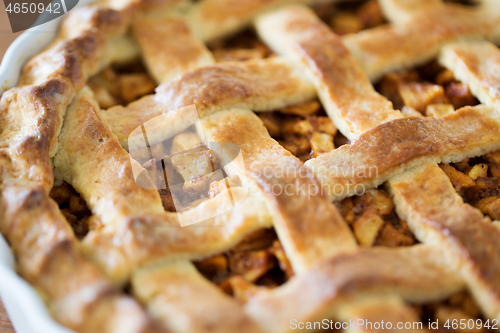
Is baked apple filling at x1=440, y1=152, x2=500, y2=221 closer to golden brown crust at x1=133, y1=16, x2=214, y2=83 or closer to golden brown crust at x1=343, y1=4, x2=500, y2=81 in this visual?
golden brown crust at x1=343, y1=4, x2=500, y2=81

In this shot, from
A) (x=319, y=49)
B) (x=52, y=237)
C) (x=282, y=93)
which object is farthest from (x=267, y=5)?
(x=52, y=237)

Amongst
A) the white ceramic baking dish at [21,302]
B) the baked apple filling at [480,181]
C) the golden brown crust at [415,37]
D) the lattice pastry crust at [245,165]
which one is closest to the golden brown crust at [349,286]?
the lattice pastry crust at [245,165]

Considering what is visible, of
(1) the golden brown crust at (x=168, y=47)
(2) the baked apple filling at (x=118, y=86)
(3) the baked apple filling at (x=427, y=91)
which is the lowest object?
(3) the baked apple filling at (x=427, y=91)

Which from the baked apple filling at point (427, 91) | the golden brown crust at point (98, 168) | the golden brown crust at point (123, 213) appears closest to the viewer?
the golden brown crust at point (123, 213)

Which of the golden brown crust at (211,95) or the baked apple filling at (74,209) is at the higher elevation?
the golden brown crust at (211,95)

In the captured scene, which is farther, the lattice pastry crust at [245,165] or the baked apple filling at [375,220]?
the baked apple filling at [375,220]

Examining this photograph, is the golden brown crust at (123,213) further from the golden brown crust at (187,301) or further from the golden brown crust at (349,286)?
the golden brown crust at (349,286)

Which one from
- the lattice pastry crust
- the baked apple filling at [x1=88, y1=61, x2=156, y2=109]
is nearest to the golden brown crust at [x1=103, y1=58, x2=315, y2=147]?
the lattice pastry crust
